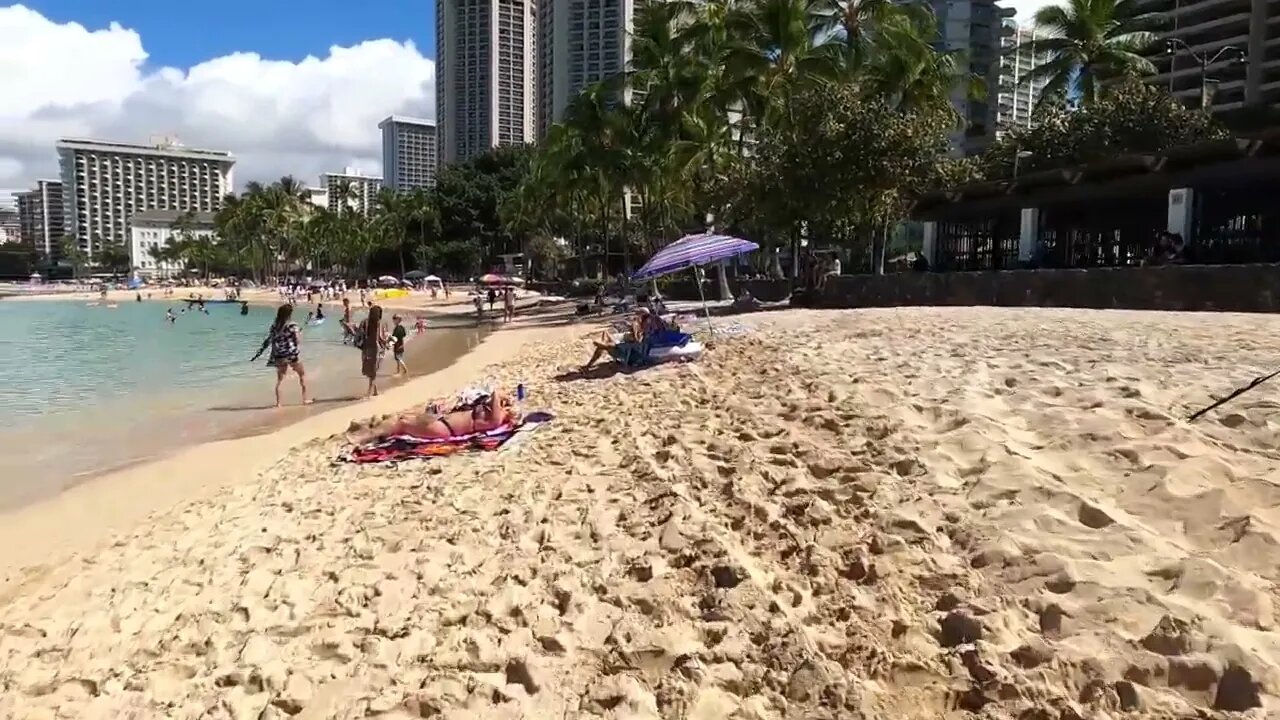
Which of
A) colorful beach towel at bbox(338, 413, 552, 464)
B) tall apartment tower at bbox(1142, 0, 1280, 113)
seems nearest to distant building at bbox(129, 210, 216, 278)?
tall apartment tower at bbox(1142, 0, 1280, 113)

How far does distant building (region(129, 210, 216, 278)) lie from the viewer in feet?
406

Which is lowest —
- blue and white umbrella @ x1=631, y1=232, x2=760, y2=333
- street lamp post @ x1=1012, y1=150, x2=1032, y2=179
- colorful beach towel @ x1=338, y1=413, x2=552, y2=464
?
colorful beach towel @ x1=338, y1=413, x2=552, y2=464

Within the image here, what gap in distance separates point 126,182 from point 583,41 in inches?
5286

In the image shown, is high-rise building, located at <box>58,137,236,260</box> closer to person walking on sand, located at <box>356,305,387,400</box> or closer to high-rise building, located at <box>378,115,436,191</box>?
high-rise building, located at <box>378,115,436,191</box>

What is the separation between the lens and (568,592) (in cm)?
402

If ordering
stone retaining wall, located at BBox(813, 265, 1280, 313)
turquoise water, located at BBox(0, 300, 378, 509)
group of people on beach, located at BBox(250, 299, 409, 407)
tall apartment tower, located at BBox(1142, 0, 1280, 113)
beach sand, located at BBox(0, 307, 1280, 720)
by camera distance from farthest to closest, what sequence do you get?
tall apartment tower, located at BBox(1142, 0, 1280, 113) → group of people on beach, located at BBox(250, 299, 409, 407) → stone retaining wall, located at BBox(813, 265, 1280, 313) → turquoise water, located at BBox(0, 300, 378, 509) → beach sand, located at BBox(0, 307, 1280, 720)

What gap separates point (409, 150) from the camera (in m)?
162

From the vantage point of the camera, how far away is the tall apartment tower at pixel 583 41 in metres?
61.6

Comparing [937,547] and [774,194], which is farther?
[774,194]

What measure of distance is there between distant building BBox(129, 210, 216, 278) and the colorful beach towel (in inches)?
4988

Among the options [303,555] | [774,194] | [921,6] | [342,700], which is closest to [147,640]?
[303,555]

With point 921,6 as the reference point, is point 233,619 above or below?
below

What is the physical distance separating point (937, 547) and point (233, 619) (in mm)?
3221

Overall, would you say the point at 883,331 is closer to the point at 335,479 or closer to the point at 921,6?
the point at 335,479
